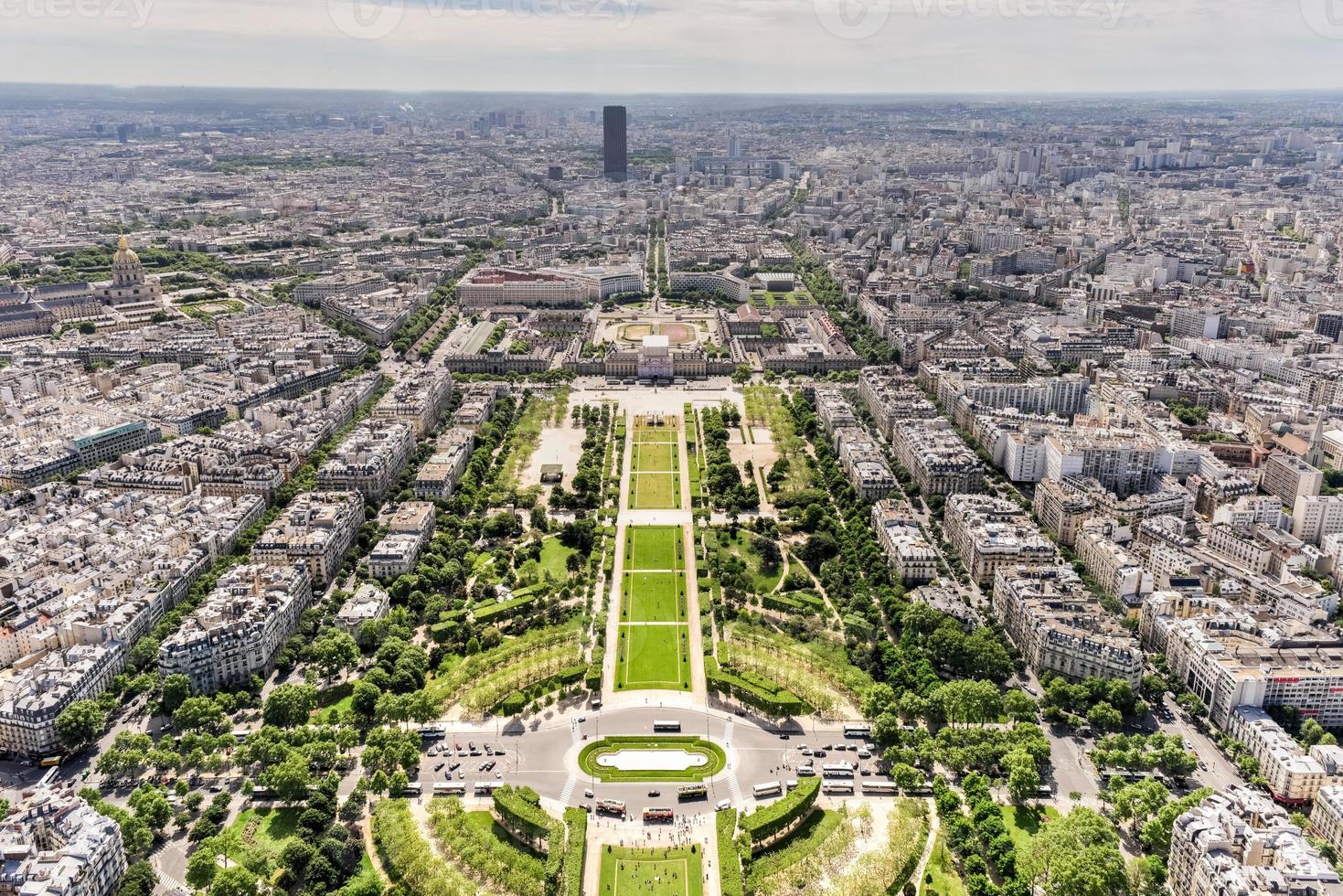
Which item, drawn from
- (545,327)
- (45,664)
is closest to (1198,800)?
(45,664)

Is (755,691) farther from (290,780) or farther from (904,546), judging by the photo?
(290,780)

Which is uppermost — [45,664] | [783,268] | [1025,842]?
[783,268]

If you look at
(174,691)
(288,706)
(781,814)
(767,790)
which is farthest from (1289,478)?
(174,691)

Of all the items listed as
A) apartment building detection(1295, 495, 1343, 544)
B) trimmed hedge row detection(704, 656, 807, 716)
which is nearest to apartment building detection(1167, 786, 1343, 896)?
trimmed hedge row detection(704, 656, 807, 716)

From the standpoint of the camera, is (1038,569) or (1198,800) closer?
(1198,800)

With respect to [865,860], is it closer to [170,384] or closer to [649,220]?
[170,384]

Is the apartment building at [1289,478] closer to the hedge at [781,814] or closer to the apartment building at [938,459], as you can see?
the apartment building at [938,459]
